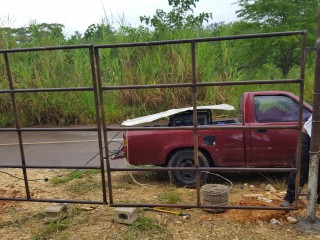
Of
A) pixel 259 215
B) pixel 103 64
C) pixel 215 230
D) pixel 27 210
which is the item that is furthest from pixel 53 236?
pixel 103 64

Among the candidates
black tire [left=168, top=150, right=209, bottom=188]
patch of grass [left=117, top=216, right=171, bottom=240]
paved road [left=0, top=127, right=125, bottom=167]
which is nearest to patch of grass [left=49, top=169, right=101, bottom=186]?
paved road [left=0, top=127, right=125, bottom=167]

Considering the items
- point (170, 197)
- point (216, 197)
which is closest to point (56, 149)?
point (170, 197)

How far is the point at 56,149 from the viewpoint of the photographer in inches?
333

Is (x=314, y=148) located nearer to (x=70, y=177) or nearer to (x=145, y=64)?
(x=70, y=177)

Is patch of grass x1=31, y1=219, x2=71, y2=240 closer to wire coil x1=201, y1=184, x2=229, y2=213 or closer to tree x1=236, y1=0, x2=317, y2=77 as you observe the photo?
wire coil x1=201, y1=184, x2=229, y2=213

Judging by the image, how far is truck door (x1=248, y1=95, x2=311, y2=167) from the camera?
5.23 m

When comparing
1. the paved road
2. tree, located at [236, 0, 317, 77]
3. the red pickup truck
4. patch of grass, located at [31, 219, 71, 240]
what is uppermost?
tree, located at [236, 0, 317, 77]

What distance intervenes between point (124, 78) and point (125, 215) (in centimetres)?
797

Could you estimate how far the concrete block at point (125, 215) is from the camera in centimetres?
401

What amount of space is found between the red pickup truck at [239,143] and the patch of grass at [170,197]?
16.5 inches

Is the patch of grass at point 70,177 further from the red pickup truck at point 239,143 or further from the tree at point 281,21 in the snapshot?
the tree at point 281,21

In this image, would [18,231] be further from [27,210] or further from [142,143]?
[142,143]

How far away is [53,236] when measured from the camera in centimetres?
389

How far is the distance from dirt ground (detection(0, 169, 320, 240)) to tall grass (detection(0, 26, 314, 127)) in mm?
5898
